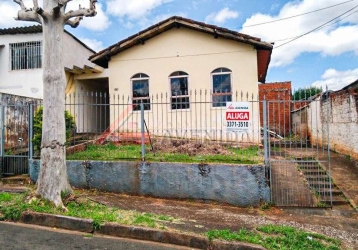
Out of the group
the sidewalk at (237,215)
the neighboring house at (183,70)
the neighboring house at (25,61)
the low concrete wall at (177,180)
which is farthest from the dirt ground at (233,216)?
the neighboring house at (25,61)

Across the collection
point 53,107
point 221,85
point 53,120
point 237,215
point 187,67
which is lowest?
point 237,215

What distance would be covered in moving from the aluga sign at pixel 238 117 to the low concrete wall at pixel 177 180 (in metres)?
1.02

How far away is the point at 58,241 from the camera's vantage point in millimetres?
4016

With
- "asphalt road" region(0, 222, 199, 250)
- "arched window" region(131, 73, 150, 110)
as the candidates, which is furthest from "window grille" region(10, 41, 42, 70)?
"asphalt road" region(0, 222, 199, 250)

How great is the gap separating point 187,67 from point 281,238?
342 inches

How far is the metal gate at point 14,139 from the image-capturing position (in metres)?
7.88

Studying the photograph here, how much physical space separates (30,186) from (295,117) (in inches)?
551

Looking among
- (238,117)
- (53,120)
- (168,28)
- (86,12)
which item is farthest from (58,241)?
(168,28)

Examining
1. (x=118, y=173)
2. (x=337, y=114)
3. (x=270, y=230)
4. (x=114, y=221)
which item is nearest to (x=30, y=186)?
(x=118, y=173)

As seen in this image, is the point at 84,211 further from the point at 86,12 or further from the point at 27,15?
the point at 27,15

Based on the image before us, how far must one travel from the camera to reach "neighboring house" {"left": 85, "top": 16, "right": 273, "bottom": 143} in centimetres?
1108

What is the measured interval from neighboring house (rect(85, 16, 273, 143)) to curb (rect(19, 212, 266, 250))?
21.1ft

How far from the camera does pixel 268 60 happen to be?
1263cm

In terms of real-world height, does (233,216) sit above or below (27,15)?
below
